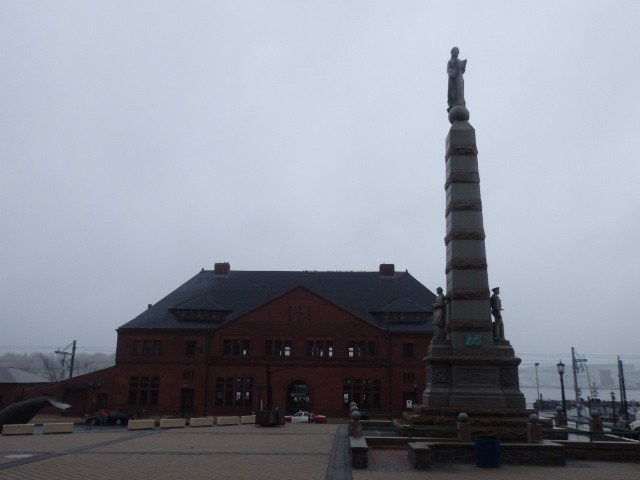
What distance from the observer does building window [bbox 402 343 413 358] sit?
50.1 metres

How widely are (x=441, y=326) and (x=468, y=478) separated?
868cm

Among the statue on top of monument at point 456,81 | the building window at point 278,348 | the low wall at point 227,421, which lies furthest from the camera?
the building window at point 278,348

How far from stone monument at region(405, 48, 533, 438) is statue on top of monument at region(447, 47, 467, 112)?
4.70 ft

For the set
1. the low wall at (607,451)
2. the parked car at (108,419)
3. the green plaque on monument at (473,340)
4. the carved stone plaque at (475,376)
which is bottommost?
the parked car at (108,419)

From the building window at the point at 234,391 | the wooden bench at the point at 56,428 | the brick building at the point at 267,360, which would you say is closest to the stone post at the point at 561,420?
the wooden bench at the point at 56,428

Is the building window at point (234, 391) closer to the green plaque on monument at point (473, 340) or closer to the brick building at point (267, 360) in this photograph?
the brick building at point (267, 360)

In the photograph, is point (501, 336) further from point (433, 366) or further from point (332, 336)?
point (332, 336)

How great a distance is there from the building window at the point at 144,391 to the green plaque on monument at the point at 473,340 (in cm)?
3704

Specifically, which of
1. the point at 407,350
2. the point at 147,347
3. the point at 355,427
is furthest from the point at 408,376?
the point at 355,427

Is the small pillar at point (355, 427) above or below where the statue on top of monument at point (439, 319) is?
below

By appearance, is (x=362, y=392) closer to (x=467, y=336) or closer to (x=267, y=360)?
(x=267, y=360)

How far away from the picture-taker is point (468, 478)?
13.5 meters

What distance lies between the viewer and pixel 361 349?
5066cm

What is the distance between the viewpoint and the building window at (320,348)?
50.6 m
